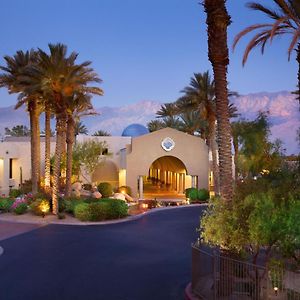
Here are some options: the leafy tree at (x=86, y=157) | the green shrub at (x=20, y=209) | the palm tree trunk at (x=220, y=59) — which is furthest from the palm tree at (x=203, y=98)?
the palm tree trunk at (x=220, y=59)

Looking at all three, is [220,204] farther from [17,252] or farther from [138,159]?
[138,159]

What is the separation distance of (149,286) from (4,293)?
13.7ft

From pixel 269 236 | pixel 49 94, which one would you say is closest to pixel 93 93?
pixel 49 94

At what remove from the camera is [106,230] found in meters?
25.1

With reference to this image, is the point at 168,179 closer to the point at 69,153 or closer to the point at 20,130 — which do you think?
the point at 69,153

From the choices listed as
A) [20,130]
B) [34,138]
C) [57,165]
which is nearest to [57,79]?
[57,165]

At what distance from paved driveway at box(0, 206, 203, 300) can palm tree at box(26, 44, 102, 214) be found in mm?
8244

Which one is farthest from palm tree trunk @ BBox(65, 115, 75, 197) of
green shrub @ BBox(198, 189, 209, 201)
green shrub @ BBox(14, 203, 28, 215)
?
green shrub @ BBox(198, 189, 209, 201)

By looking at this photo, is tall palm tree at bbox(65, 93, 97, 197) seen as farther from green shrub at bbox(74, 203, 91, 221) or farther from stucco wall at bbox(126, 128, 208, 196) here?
stucco wall at bbox(126, 128, 208, 196)

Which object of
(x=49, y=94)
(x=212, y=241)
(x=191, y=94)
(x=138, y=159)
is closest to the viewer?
(x=212, y=241)

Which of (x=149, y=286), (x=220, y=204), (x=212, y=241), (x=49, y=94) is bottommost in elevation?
(x=149, y=286)

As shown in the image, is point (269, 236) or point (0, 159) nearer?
point (269, 236)

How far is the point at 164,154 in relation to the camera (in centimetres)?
4628

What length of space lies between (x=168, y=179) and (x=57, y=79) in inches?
1320
